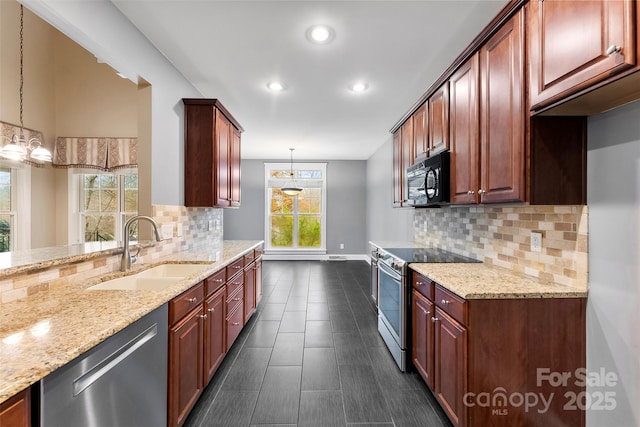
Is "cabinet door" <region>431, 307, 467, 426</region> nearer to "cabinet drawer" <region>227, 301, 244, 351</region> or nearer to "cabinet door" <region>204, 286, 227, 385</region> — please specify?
"cabinet door" <region>204, 286, 227, 385</region>

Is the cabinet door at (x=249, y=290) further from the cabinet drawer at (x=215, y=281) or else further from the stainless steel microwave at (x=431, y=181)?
the stainless steel microwave at (x=431, y=181)

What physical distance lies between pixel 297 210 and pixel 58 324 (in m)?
6.57

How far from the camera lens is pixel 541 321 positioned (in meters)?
1.49

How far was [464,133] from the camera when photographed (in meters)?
2.00

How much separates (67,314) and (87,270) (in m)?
0.64

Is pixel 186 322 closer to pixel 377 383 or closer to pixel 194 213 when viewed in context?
pixel 377 383

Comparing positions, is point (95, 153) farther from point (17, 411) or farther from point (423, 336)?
point (423, 336)

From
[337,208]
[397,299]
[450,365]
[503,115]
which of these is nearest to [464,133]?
[503,115]

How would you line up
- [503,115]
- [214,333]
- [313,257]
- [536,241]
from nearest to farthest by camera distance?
[503,115]
[536,241]
[214,333]
[313,257]

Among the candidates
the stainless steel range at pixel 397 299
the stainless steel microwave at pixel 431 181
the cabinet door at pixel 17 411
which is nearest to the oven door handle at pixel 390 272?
the stainless steel range at pixel 397 299

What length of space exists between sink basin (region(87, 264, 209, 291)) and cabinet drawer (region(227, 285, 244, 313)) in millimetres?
405

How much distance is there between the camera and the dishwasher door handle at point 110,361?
0.94 m

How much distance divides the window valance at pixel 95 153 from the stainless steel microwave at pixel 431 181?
3.53m

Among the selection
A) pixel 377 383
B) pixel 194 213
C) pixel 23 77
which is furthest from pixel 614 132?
pixel 23 77
